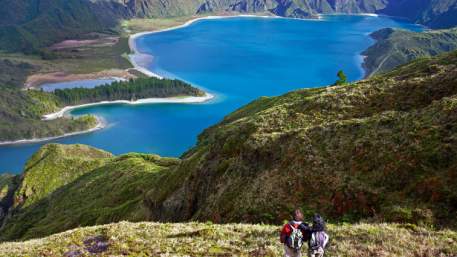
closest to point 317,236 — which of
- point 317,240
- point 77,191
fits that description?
point 317,240

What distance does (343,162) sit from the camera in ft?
109

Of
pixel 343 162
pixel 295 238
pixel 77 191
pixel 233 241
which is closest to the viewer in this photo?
pixel 295 238

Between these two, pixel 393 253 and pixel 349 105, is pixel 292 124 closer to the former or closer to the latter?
pixel 349 105

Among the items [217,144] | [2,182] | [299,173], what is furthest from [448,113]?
[2,182]

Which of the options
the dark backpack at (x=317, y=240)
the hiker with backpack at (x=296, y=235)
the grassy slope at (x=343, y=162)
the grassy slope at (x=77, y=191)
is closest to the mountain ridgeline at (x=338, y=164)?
the grassy slope at (x=343, y=162)

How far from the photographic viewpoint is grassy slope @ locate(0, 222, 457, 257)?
1922 cm

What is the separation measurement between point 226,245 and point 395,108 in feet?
84.3

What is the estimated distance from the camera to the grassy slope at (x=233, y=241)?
19.2 metres

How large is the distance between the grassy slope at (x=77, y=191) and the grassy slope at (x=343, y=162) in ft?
47.8

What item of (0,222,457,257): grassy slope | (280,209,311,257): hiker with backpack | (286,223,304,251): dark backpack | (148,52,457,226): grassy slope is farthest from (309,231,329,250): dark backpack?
(148,52,457,226): grassy slope

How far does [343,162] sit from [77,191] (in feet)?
239

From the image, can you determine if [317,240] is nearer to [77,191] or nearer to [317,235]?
[317,235]

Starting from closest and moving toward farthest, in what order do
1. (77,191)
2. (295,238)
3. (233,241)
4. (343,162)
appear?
1. (295,238)
2. (233,241)
3. (343,162)
4. (77,191)

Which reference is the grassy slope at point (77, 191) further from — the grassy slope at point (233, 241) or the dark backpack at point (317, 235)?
the dark backpack at point (317, 235)
